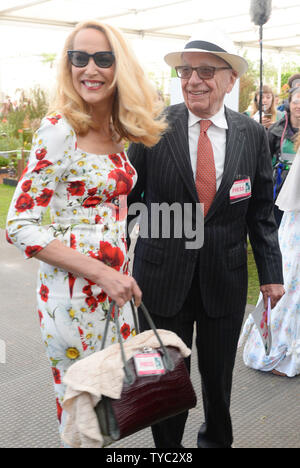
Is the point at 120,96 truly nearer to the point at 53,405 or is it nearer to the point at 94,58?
the point at 94,58

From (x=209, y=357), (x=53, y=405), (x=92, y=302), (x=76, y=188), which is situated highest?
(x=76, y=188)

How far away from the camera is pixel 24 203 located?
1.46 meters

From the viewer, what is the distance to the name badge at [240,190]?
1.93 meters

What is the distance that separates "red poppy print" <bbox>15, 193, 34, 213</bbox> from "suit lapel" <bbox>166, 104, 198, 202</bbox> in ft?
2.03

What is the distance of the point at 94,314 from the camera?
5.28 feet

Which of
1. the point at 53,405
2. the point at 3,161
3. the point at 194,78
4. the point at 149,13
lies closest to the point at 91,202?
the point at 194,78

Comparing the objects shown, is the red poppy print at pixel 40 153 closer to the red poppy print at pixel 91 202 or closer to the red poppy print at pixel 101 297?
the red poppy print at pixel 91 202

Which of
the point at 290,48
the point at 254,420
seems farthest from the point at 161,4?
the point at 254,420

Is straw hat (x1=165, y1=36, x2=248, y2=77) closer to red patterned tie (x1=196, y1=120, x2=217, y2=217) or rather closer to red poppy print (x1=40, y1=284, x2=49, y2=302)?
red patterned tie (x1=196, y1=120, x2=217, y2=217)

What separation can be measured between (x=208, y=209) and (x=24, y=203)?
719mm

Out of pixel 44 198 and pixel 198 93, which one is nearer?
pixel 44 198

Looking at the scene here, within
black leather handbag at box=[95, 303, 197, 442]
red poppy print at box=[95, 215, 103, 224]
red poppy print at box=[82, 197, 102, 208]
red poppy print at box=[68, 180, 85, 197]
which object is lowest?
black leather handbag at box=[95, 303, 197, 442]

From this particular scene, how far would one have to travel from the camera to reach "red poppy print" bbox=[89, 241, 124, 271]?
1582mm

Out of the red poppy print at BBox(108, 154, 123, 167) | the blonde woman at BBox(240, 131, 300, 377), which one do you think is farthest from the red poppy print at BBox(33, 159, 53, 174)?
the blonde woman at BBox(240, 131, 300, 377)
